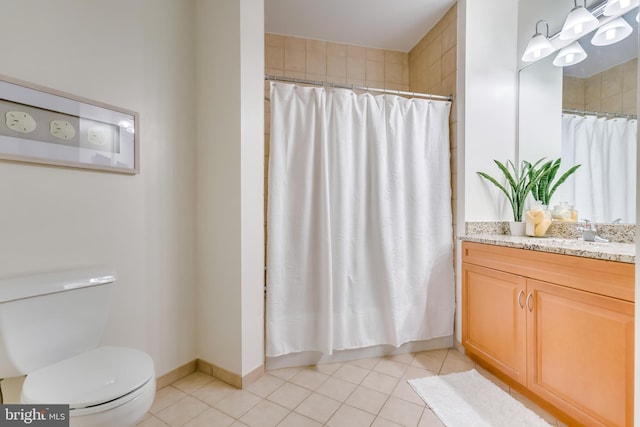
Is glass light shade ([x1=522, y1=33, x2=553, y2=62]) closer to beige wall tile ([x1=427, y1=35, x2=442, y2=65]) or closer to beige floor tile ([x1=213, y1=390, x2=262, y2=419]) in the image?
beige wall tile ([x1=427, y1=35, x2=442, y2=65])

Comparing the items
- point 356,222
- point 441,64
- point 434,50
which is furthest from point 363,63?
point 356,222

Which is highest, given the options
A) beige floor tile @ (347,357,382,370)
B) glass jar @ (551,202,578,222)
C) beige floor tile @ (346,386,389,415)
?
glass jar @ (551,202,578,222)

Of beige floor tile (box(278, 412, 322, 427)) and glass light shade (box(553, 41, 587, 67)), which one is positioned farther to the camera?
glass light shade (box(553, 41, 587, 67))

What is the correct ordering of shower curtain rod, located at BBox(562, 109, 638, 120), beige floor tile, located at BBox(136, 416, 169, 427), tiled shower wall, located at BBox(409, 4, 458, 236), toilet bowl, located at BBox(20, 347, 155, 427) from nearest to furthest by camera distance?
toilet bowl, located at BBox(20, 347, 155, 427) < beige floor tile, located at BBox(136, 416, 169, 427) < shower curtain rod, located at BBox(562, 109, 638, 120) < tiled shower wall, located at BBox(409, 4, 458, 236)

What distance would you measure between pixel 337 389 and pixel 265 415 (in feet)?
1.43

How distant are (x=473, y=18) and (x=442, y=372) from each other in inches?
97.1

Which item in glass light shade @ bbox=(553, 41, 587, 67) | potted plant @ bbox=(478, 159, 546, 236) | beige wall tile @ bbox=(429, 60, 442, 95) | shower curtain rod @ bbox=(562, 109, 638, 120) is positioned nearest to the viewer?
shower curtain rod @ bbox=(562, 109, 638, 120)

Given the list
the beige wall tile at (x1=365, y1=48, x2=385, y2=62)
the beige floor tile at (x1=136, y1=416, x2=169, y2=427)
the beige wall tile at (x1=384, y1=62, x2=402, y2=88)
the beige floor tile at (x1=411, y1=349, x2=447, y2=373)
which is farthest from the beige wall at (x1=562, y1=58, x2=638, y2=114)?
the beige floor tile at (x1=136, y1=416, x2=169, y2=427)

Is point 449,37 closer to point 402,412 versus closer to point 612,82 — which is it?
point 612,82

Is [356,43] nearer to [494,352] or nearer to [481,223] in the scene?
[481,223]

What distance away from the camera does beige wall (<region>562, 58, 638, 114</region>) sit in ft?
5.27

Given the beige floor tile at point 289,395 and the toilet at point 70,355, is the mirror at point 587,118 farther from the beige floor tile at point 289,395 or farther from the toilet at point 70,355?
the toilet at point 70,355

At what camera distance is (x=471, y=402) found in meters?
1.54

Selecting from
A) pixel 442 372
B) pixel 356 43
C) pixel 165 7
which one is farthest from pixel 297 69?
pixel 442 372
